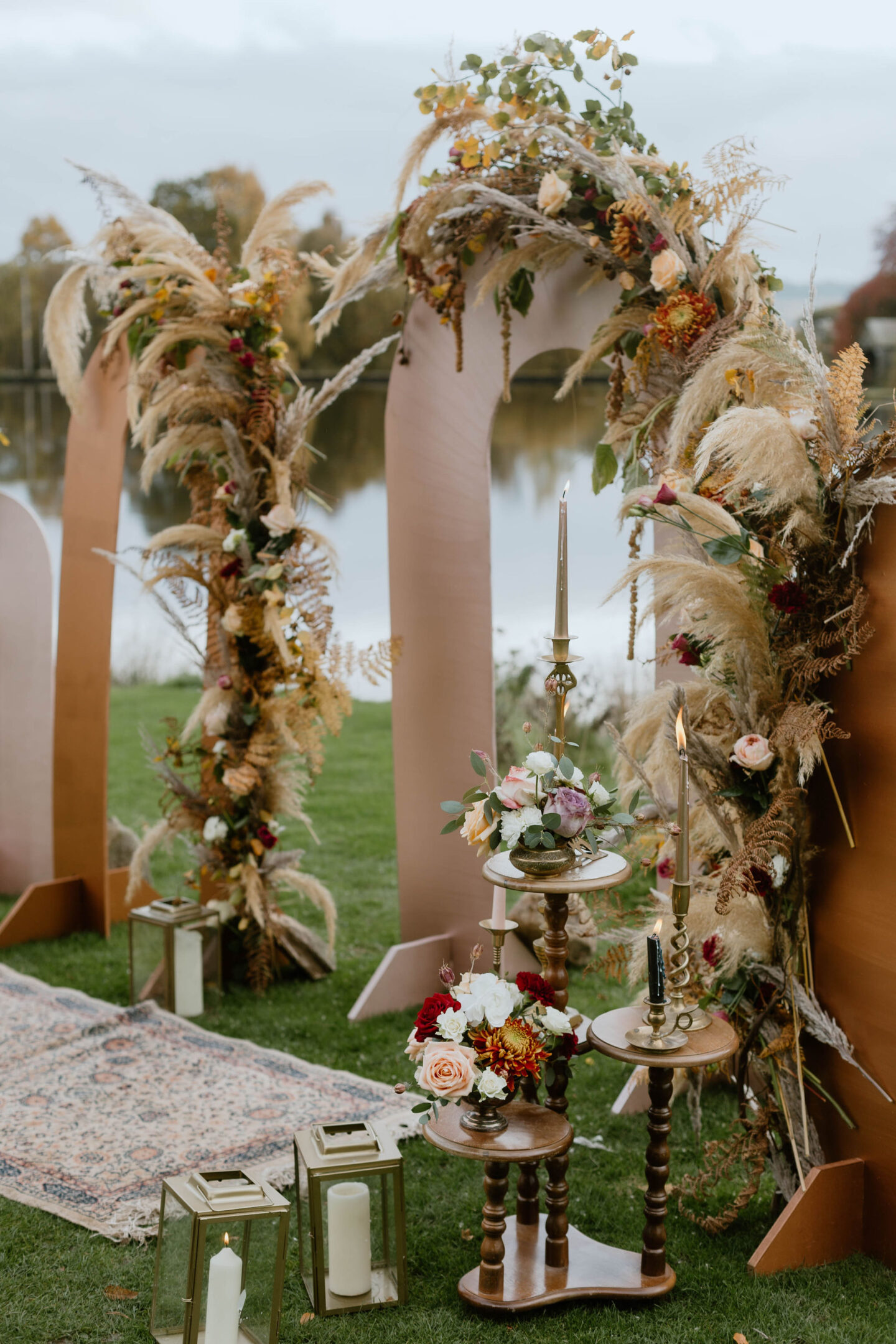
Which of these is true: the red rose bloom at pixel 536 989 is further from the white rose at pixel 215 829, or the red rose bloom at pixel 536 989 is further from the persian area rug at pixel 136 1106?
the white rose at pixel 215 829

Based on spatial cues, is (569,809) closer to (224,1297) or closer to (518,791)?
(518,791)

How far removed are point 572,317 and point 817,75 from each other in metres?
8.43

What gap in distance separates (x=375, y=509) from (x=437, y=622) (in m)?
6.24

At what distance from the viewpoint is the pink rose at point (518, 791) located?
2.09 meters

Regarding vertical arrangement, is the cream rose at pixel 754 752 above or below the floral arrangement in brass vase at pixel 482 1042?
above

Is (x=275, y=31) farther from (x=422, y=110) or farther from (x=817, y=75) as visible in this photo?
(x=422, y=110)

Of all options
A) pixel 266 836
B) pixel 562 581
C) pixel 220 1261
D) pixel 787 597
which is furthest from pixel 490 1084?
pixel 266 836

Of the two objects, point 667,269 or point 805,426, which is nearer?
point 805,426

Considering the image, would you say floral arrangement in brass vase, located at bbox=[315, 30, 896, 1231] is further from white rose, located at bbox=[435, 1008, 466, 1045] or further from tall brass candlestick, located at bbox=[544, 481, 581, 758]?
white rose, located at bbox=[435, 1008, 466, 1045]

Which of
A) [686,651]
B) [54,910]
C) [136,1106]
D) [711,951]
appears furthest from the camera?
[54,910]

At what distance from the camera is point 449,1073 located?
197 centimetres

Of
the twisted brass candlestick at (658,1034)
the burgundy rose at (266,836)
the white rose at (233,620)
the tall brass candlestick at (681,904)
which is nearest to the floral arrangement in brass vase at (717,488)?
the tall brass candlestick at (681,904)

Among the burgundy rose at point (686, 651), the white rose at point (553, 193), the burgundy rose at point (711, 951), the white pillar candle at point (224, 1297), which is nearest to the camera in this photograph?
the white pillar candle at point (224, 1297)

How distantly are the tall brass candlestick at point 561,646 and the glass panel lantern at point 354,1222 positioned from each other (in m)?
0.81
